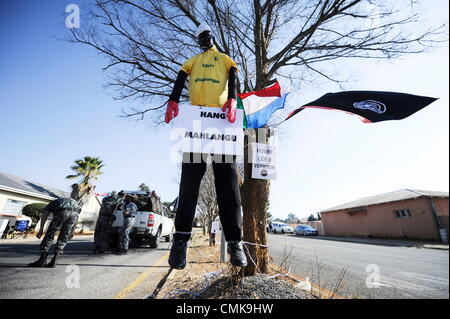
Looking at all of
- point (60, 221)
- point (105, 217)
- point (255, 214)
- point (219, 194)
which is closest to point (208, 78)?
point (219, 194)

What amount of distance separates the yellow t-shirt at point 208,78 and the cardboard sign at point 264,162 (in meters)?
0.94

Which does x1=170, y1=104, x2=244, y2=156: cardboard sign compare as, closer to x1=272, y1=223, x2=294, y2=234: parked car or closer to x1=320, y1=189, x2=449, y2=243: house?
x1=320, y1=189, x2=449, y2=243: house

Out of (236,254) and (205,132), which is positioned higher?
(205,132)

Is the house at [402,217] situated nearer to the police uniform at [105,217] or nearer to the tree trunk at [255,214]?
the tree trunk at [255,214]

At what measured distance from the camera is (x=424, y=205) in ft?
58.3

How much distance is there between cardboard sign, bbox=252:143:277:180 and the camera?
9.06ft

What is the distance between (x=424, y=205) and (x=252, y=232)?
22984 mm

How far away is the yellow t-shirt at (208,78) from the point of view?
87.1 inches

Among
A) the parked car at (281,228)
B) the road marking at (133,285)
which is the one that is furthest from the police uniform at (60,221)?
the parked car at (281,228)

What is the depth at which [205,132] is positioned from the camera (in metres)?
2.01

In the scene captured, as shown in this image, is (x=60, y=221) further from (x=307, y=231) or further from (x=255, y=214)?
(x=307, y=231)

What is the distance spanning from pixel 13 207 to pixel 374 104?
78.4 ft
